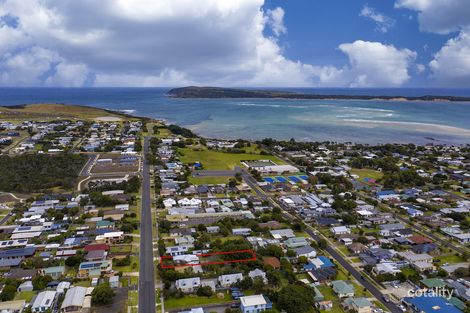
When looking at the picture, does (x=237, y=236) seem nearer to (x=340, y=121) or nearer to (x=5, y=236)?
(x=5, y=236)

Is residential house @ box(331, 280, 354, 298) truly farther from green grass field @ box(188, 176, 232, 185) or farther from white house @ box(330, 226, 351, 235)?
green grass field @ box(188, 176, 232, 185)

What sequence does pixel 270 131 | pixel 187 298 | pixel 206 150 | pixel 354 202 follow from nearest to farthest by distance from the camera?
pixel 187 298
pixel 354 202
pixel 206 150
pixel 270 131

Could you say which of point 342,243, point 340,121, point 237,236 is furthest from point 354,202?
point 340,121

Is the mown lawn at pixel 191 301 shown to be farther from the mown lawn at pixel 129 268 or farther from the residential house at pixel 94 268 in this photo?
the residential house at pixel 94 268

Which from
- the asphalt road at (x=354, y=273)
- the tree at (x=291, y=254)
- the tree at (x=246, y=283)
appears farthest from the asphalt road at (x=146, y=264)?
the asphalt road at (x=354, y=273)

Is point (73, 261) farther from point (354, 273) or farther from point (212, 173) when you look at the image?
point (212, 173)
